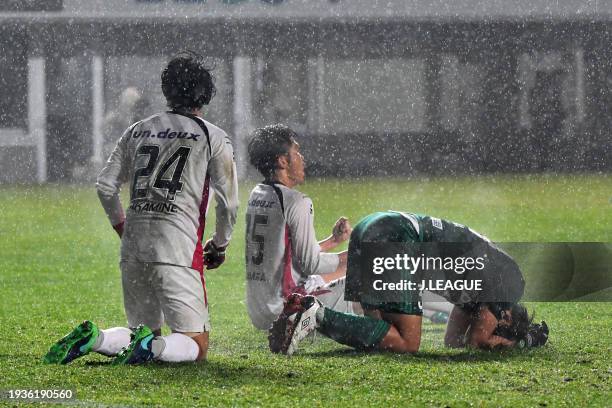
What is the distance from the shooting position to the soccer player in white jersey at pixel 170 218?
4320 millimetres

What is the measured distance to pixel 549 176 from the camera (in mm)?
21016

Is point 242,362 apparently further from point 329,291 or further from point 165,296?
point 329,291

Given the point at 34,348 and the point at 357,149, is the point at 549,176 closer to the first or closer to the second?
the point at 357,149

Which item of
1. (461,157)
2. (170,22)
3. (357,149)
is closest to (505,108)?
(461,157)

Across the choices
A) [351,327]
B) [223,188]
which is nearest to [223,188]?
[223,188]

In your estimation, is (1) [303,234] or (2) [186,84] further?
(1) [303,234]

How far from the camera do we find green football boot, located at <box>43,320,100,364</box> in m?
4.21

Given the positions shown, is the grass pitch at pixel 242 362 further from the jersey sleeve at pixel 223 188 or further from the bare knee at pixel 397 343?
the jersey sleeve at pixel 223 188

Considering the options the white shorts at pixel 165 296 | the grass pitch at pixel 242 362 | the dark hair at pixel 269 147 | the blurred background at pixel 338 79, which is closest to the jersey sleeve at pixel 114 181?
the white shorts at pixel 165 296

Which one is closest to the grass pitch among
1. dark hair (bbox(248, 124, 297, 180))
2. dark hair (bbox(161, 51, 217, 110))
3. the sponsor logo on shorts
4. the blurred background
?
the sponsor logo on shorts

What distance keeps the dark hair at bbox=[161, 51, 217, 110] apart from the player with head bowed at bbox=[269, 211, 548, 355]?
0.88 meters

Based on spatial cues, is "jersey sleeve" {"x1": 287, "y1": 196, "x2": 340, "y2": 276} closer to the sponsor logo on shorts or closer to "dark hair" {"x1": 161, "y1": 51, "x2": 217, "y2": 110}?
the sponsor logo on shorts

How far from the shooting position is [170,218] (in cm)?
435

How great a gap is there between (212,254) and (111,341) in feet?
1.68
